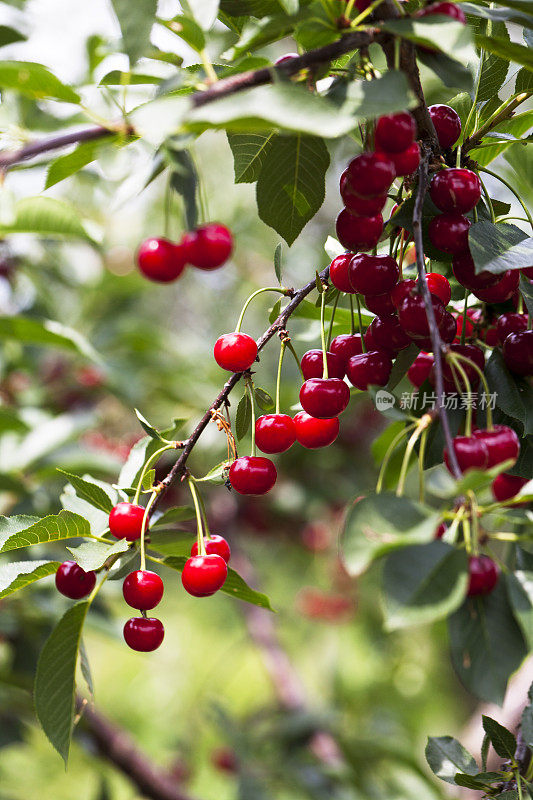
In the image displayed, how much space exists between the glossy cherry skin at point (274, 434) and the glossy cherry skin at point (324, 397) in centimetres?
5

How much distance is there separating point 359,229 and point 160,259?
0.65 feet

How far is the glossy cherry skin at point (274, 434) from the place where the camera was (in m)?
0.76

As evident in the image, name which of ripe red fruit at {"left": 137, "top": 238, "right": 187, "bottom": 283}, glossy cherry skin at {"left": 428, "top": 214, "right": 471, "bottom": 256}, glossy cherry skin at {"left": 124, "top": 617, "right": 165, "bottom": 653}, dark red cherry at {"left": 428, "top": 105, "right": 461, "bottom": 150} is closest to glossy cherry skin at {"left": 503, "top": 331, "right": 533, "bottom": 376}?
glossy cherry skin at {"left": 428, "top": 214, "right": 471, "bottom": 256}

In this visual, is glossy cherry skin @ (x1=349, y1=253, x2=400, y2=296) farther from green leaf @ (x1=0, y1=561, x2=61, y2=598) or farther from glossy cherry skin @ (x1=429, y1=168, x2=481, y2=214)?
green leaf @ (x1=0, y1=561, x2=61, y2=598)

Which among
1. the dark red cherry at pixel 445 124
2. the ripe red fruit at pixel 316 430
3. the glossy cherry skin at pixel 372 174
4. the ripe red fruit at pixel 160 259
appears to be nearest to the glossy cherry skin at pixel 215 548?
the ripe red fruit at pixel 316 430

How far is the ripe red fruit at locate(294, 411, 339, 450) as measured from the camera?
779 millimetres

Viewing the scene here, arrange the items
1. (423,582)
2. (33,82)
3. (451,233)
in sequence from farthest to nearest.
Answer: (451,233), (33,82), (423,582)

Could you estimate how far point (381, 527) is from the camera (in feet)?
1.45

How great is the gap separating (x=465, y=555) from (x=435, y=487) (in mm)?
50

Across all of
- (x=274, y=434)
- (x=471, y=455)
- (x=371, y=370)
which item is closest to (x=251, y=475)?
(x=274, y=434)

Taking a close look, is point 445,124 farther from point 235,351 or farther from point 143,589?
point 143,589

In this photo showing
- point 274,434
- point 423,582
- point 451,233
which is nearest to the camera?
point 423,582

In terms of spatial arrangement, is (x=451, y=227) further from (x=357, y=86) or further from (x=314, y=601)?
(x=314, y=601)

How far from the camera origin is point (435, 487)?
0.44m
